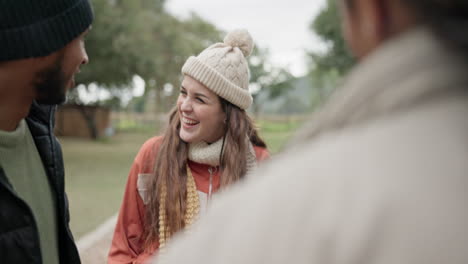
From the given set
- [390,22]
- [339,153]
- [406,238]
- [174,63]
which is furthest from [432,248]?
[174,63]

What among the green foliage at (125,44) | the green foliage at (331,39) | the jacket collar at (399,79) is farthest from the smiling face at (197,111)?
the green foliage at (331,39)

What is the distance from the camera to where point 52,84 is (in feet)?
6.41

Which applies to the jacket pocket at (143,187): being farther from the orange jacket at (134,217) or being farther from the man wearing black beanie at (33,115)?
the man wearing black beanie at (33,115)

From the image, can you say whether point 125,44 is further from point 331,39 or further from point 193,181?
point 193,181

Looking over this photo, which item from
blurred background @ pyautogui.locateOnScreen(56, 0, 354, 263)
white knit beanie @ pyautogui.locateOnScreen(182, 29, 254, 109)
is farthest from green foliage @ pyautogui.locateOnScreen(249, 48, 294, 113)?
white knit beanie @ pyautogui.locateOnScreen(182, 29, 254, 109)

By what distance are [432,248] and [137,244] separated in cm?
246

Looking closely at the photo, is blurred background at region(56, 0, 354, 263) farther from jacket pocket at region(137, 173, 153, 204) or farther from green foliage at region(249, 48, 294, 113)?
green foliage at region(249, 48, 294, 113)

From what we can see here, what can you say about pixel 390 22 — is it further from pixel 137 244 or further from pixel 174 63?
pixel 174 63

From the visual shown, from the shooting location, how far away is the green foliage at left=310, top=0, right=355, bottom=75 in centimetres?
2514

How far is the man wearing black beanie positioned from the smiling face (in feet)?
3.19

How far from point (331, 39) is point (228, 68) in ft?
79.0

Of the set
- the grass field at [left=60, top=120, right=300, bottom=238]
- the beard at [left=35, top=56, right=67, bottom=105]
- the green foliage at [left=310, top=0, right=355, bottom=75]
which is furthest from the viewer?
the green foliage at [left=310, top=0, right=355, bottom=75]

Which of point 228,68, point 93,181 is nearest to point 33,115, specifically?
point 228,68

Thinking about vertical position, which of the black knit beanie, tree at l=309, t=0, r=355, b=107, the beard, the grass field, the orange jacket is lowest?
the grass field
